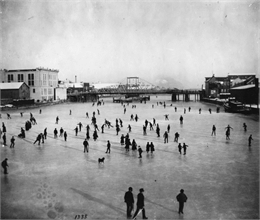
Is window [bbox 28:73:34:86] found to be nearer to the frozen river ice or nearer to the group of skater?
the frozen river ice

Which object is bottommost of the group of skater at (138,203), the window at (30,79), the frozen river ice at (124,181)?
the frozen river ice at (124,181)

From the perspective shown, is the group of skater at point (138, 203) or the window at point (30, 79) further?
the window at point (30, 79)

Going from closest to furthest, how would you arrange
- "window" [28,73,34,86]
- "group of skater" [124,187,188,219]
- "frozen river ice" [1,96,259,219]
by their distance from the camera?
"group of skater" [124,187,188,219]
"frozen river ice" [1,96,259,219]
"window" [28,73,34,86]

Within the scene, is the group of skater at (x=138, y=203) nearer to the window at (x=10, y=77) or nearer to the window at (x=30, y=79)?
the window at (x=30, y=79)

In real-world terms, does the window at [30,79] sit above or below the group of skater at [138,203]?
above

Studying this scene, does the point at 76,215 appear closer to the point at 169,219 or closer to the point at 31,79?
the point at 169,219

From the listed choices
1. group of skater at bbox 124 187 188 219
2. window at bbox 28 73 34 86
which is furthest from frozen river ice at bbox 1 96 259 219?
window at bbox 28 73 34 86

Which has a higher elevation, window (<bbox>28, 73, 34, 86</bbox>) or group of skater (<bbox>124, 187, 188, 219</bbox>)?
window (<bbox>28, 73, 34, 86</bbox>)

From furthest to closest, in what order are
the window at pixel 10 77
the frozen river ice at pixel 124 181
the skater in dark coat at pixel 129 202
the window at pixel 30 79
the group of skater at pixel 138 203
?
the window at pixel 10 77
the window at pixel 30 79
the frozen river ice at pixel 124 181
the skater in dark coat at pixel 129 202
the group of skater at pixel 138 203

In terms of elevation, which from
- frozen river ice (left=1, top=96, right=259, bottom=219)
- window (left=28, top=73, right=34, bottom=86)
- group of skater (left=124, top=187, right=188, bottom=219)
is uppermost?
window (left=28, top=73, right=34, bottom=86)

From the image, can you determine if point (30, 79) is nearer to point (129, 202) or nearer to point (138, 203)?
point (129, 202)

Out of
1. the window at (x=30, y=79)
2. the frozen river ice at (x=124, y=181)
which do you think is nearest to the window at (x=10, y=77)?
the window at (x=30, y=79)

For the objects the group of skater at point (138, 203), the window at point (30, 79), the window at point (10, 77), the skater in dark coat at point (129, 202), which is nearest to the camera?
the group of skater at point (138, 203)

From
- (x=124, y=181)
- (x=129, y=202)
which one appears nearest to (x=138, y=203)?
(x=129, y=202)
